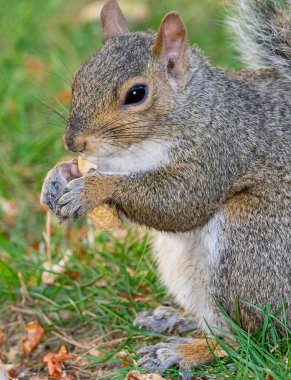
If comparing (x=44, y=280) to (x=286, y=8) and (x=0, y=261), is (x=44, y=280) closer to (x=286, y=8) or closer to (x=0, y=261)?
(x=0, y=261)

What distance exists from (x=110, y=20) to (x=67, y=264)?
0.97 meters

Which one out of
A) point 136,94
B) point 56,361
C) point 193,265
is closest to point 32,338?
point 56,361

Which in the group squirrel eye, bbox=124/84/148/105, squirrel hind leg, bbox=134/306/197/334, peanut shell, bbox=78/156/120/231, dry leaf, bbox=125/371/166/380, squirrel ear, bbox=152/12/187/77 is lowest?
squirrel hind leg, bbox=134/306/197/334

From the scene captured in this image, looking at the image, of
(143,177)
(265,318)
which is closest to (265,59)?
(143,177)

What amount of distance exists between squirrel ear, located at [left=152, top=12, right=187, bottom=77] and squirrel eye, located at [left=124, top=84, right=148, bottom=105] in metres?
0.13

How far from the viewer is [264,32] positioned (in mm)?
3188

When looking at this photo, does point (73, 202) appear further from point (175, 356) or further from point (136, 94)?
point (175, 356)

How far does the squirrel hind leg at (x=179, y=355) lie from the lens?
9.35 ft

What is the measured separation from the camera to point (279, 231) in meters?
2.77

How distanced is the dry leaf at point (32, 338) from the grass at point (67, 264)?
0.09ft

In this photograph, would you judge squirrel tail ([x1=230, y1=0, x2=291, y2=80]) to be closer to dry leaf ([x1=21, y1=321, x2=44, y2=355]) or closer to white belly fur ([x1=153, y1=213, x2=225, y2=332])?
white belly fur ([x1=153, y1=213, x2=225, y2=332])

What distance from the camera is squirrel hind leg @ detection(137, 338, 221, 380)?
9.35 ft

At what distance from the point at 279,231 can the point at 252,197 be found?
14cm

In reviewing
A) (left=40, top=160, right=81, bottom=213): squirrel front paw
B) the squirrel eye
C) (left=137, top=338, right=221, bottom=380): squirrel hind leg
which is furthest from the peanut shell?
(left=137, top=338, right=221, bottom=380): squirrel hind leg
